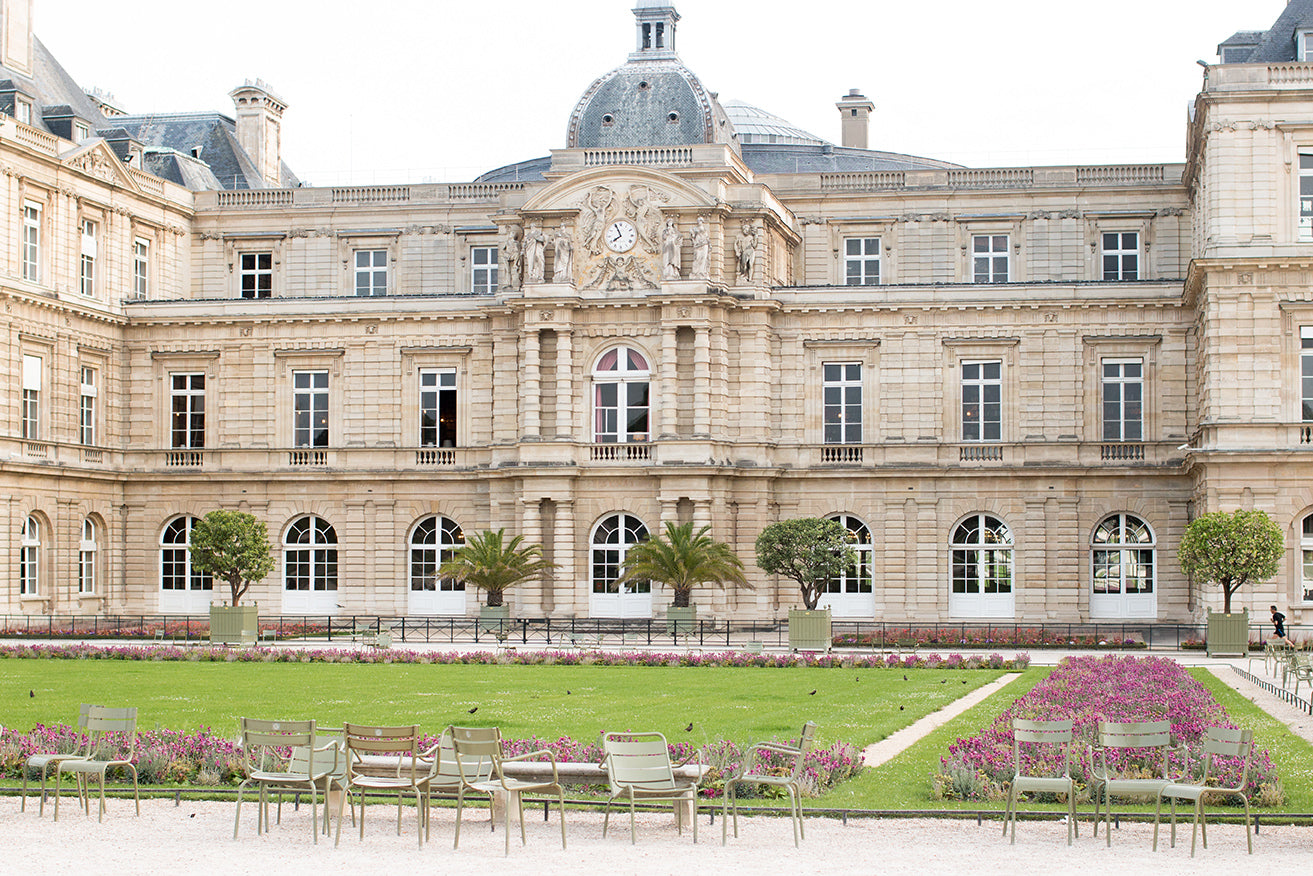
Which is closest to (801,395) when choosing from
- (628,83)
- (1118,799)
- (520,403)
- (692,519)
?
(692,519)

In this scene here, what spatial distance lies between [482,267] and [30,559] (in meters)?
19.7

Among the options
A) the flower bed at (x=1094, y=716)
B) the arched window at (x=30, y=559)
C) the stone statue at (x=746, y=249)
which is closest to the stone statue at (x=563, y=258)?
the stone statue at (x=746, y=249)

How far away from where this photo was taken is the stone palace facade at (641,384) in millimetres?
A: 54562

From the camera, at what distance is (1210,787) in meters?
18.2

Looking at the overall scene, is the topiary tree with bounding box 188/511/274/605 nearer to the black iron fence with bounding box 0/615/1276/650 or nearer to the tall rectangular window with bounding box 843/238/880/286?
the black iron fence with bounding box 0/615/1276/650

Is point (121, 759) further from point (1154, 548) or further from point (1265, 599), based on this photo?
point (1154, 548)

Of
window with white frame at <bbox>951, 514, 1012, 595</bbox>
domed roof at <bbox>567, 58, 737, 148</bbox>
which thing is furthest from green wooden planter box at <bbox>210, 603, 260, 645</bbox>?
window with white frame at <bbox>951, 514, 1012, 595</bbox>

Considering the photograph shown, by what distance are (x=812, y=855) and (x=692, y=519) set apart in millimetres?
37735

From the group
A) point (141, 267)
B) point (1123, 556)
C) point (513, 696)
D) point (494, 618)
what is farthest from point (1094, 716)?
point (141, 267)

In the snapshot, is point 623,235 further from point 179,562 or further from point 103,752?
point 103,752

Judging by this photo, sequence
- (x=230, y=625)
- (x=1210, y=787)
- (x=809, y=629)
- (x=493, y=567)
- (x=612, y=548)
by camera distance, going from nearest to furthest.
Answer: (x=1210, y=787), (x=809, y=629), (x=230, y=625), (x=493, y=567), (x=612, y=548)

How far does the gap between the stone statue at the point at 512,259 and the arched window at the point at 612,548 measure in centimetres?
893

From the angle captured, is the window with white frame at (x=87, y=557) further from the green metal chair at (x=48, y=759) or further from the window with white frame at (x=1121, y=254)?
the green metal chair at (x=48, y=759)

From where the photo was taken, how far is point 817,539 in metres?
46.9
